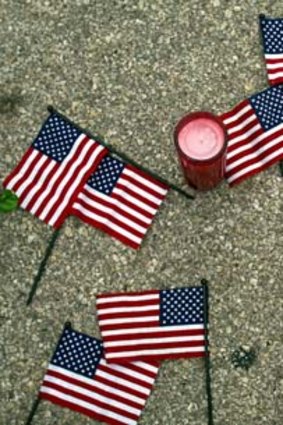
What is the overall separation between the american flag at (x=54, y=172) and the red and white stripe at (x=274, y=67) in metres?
1.95

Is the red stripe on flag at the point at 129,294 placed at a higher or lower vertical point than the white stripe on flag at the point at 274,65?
lower

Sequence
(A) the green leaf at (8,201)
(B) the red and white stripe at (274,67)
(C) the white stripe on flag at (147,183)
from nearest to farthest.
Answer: (A) the green leaf at (8,201) → (C) the white stripe on flag at (147,183) → (B) the red and white stripe at (274,67)

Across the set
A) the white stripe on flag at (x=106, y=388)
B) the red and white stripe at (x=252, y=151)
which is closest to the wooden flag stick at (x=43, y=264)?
the white stripe on flag at (x=106, y=388)

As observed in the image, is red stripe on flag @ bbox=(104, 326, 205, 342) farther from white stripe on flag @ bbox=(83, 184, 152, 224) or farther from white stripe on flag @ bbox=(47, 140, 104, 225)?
white stripe on flag @ bbox=(47, 140, 104, 225)

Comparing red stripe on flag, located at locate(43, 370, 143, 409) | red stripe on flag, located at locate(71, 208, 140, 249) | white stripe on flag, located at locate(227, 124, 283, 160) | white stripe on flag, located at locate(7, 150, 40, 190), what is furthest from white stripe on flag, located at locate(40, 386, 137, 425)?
white stripe on flag, located at locate(227, 124, 283, 160)

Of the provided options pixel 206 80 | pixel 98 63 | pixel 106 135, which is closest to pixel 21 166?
pixel 106 135

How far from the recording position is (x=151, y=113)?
7.28 m

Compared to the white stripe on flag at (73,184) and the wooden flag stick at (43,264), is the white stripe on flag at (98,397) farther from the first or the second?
the white stripe on flag at (73,184)

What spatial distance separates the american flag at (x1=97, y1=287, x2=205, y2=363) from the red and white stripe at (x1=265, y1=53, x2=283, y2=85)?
236 centimetres

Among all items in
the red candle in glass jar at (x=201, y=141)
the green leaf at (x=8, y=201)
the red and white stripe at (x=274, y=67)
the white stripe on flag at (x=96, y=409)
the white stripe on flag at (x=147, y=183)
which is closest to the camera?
the red candle in glass jar at (x=201, y=141)

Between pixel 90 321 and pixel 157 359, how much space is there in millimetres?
777

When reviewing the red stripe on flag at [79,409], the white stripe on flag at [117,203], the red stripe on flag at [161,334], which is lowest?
the red stripe on flag at [79,409]

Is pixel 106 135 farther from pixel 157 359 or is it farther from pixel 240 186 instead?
pixel 157 359

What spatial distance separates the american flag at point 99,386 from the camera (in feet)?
21.2
